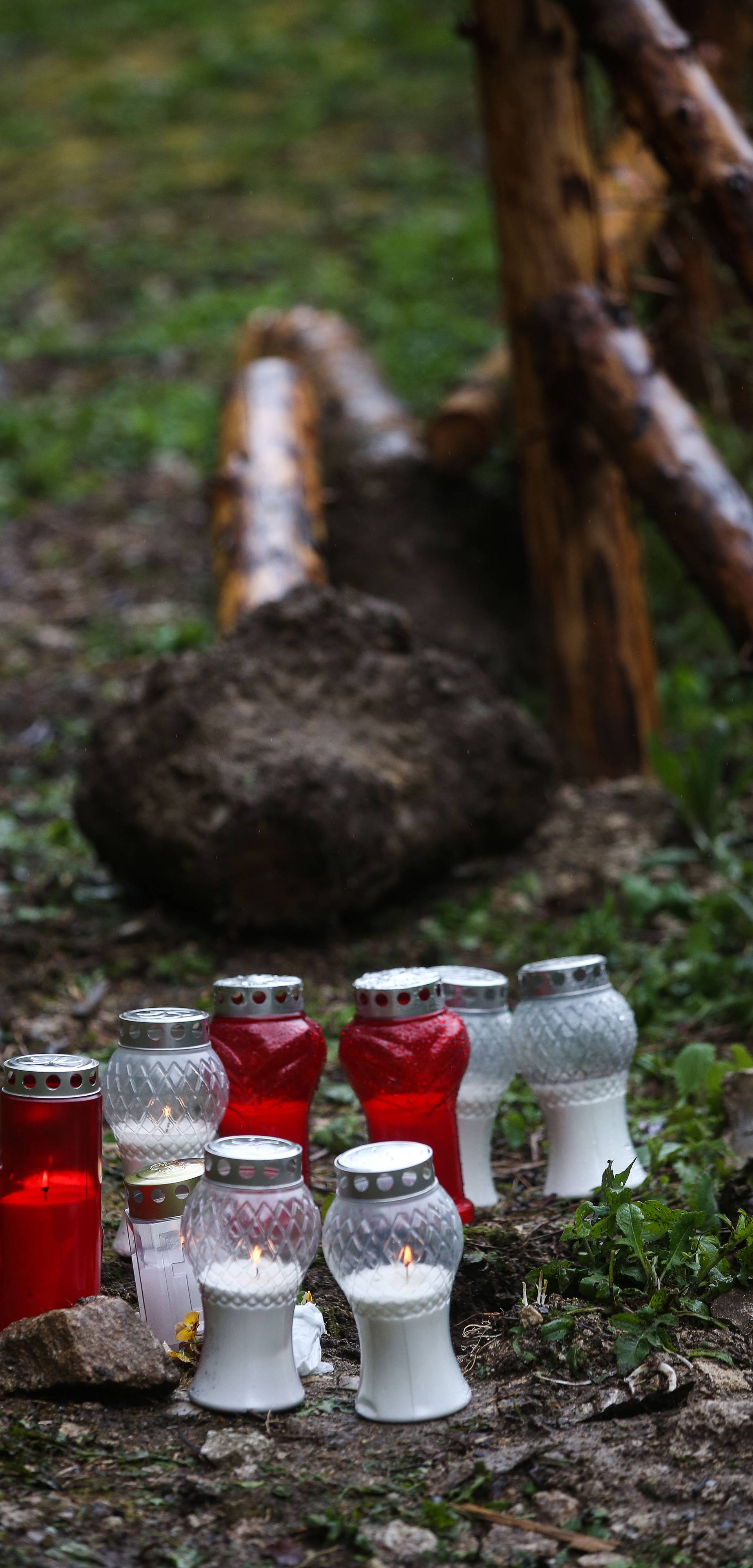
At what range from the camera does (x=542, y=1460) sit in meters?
1.53

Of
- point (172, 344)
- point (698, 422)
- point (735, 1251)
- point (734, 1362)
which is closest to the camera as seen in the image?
point (734, 1362)

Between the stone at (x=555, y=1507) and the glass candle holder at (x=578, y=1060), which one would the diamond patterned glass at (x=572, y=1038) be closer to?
the glass candle holder at (x=578, y=1060)

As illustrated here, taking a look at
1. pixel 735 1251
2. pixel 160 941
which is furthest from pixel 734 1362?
pixel 160 941

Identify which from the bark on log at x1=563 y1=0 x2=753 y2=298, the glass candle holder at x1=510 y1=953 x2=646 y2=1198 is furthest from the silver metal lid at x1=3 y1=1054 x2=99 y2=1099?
the bark on log at x1=563 y1=0 x2=753 y2=298

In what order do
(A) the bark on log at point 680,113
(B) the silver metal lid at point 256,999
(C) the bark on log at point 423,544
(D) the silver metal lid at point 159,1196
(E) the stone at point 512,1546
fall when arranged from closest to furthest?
(E) the stone at point 512,1546, (D) the silver metal lid at point 159,1196, (B) the silver metal lid at point 256,999, (A) the bark on log at point 680,113, (C) the bark on log at point 423,544

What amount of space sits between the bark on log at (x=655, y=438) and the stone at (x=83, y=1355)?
256cm

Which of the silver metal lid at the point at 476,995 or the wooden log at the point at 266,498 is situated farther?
the wooden log at the point at 266,498

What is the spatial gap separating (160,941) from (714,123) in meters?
2.69

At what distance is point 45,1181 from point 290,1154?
335 mm

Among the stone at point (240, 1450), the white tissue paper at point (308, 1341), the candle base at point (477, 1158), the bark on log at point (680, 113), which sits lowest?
the candle base at point (477, 1158)

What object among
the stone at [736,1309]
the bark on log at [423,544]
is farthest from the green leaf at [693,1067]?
the bark on log at [423,544]

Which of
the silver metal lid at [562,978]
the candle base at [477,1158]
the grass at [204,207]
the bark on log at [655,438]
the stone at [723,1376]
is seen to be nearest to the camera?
the stone at [723,1376]

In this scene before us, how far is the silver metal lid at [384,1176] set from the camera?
1.59m

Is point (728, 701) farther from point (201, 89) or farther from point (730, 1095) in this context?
point (201, 89)
